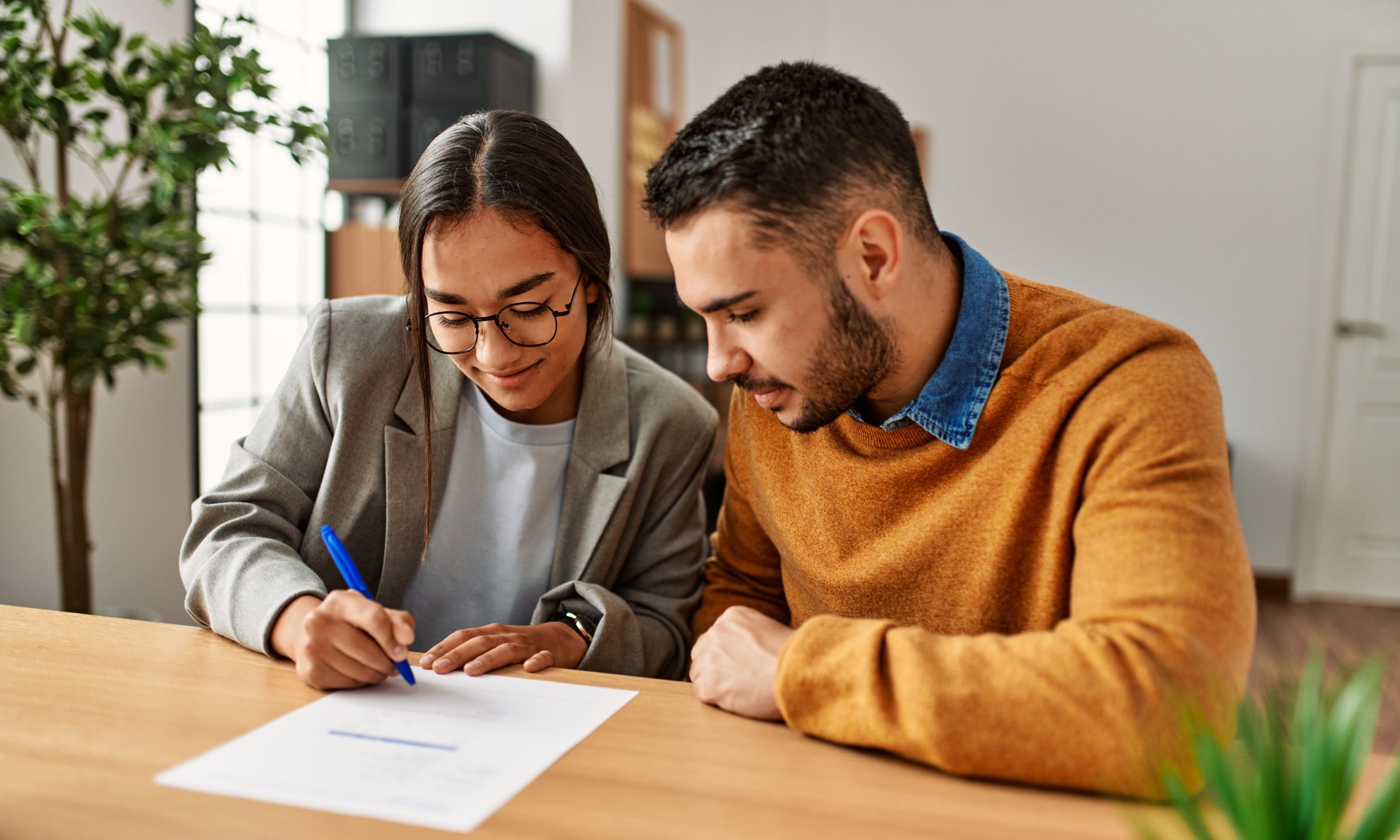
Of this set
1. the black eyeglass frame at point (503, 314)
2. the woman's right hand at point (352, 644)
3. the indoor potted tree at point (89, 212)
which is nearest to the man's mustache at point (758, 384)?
the black eyeglass frame at point (503, 314)

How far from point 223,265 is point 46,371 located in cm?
91

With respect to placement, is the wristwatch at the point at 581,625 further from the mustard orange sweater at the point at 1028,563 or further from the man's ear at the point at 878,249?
the man's ear at the point at 878,249

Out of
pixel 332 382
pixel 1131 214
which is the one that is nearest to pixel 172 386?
pixel 332 382

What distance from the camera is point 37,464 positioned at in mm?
2816

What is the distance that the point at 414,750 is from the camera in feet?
2.82

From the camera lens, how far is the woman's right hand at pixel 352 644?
100cm

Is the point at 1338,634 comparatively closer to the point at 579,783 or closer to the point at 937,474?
the point at 937,474

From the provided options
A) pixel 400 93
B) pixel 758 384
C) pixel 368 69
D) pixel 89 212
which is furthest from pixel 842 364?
pixel 368 69

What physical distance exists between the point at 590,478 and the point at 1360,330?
15.4 ft

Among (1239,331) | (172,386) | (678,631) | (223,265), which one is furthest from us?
(1239,331)

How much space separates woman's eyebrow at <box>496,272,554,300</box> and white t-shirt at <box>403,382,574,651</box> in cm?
25

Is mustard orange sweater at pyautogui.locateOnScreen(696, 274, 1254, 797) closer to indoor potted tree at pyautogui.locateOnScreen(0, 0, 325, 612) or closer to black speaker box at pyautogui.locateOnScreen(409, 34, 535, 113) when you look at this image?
indoor potted tree at pyautogui.locateOnScreen(0, 0, 325, 612)

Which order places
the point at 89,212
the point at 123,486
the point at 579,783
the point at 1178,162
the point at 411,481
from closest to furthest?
the point at 579,783, the point at 411,481, the point at 89,212, the point at 123,486, the point at 1178,162

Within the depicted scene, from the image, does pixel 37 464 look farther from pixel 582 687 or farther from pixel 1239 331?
pixel 1239 331
